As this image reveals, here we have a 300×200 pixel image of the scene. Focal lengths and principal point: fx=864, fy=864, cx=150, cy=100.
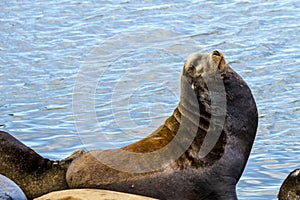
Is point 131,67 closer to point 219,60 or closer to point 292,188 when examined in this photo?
point 219,60

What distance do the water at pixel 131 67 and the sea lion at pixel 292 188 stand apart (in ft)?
3.06

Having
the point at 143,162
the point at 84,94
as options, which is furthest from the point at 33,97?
the point at 143,162

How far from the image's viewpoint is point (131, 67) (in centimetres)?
1214

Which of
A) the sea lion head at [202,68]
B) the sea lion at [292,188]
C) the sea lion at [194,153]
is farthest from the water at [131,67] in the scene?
the sea lion head at [202,68]

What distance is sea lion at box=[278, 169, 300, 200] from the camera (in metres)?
6.65

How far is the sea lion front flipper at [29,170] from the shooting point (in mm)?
6961

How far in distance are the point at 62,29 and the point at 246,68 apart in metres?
4.22

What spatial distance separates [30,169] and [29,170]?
1 centimetres

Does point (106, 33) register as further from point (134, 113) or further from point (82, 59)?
point (134, 113)

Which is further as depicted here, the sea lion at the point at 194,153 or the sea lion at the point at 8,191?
the sea lion at the point at 194,153

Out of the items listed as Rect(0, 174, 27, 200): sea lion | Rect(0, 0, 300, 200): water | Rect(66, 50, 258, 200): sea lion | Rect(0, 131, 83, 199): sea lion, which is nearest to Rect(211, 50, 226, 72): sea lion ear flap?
Rect(66, 50, 258, 200): sea lion

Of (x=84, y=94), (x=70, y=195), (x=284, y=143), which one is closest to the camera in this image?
(x=70, y=195)

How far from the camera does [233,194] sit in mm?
6605

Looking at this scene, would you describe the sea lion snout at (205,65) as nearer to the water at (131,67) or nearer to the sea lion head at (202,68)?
the sea lion head at (202,68)
